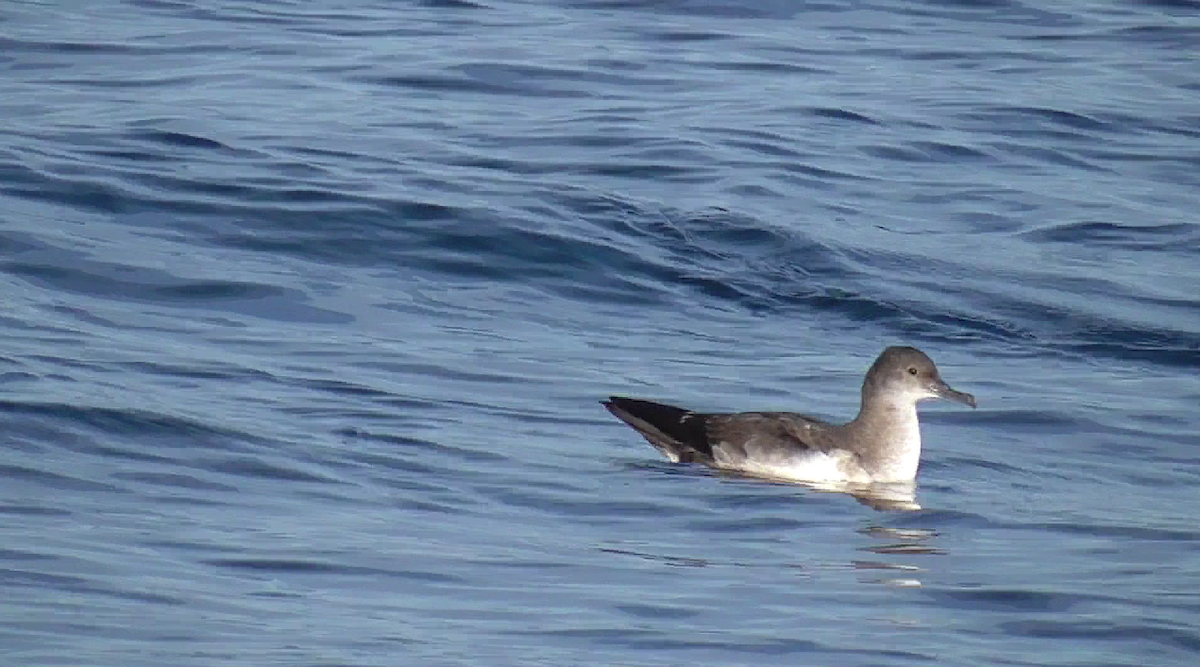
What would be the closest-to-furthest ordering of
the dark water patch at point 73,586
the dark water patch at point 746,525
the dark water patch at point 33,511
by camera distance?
the dark water patch at point 73,586 < the dark water patch at point 33,511 < the dark water patch at point 746,525

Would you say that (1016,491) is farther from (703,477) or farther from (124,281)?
(124,281)

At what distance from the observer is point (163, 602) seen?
785 cm

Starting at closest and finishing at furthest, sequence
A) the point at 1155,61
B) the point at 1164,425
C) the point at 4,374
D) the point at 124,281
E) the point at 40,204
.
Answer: the point at 4,374, the point at 1164,425, the point at 124,281, the point at 40,204, the point at 1155,61

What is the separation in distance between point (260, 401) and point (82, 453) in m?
1.33

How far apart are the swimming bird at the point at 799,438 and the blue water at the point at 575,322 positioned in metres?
0.15

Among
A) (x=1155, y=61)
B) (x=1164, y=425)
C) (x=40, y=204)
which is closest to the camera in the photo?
(x=1164, y=425)

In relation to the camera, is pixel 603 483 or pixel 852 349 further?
pixel 852 349

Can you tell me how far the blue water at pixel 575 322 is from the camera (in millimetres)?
8273

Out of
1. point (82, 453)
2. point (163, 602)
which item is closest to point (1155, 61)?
point (82, 453)

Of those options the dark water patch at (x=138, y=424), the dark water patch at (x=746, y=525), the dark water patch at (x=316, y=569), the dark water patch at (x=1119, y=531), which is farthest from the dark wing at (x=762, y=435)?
the dark water patch at (x=316, y=569)

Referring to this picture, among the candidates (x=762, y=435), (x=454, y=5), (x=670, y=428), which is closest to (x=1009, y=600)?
(x=762, y=435)

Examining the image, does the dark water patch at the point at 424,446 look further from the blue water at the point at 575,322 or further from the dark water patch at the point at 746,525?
the dark water patch at the point at 746,525

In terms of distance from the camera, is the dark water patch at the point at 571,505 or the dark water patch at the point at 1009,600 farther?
the dark water patch at the point at 571,505

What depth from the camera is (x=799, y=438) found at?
444 inches
